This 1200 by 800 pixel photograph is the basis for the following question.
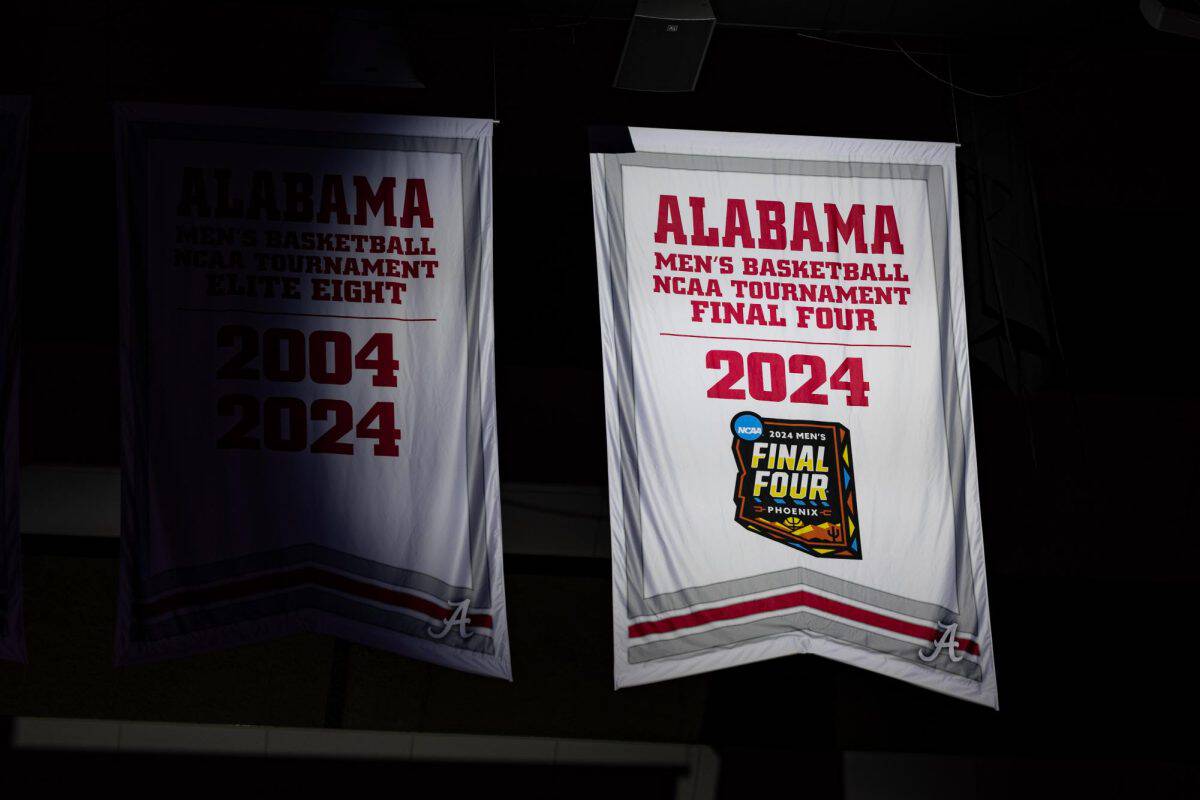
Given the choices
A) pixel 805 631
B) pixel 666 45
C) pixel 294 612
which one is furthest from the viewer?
pixel 666 45

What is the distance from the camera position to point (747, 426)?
488cm

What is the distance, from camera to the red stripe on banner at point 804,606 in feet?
15.3

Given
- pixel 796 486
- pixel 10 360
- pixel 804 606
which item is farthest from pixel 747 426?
pixel 10 360

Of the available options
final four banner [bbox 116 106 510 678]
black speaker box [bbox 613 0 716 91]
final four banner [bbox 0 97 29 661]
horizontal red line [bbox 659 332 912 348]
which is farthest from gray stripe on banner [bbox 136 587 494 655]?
black speaker box [bbox 613 0 716 91]

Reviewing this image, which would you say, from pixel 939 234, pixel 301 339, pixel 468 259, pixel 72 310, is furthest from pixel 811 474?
pixel 72 310

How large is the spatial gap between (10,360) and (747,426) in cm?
287

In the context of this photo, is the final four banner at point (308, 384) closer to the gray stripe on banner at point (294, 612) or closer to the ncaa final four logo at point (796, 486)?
the gray stripe on banner at point (294, 612)

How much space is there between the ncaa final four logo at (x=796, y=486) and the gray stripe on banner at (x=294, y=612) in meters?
1.23

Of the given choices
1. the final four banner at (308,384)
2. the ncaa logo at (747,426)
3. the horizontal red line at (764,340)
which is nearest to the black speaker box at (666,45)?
the final four banner at (308,384)

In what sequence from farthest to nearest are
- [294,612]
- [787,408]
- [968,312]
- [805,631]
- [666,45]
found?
[968,312], [666,45], [787,408], [805,631], [294,612]

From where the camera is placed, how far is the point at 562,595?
6258mm

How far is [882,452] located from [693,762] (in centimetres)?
238

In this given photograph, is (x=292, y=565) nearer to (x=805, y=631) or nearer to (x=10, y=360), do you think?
(x=10, y=360)

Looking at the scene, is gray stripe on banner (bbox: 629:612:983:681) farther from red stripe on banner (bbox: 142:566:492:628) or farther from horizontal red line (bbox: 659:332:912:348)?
horizontal red line (bbox: 659:332:912:348)
